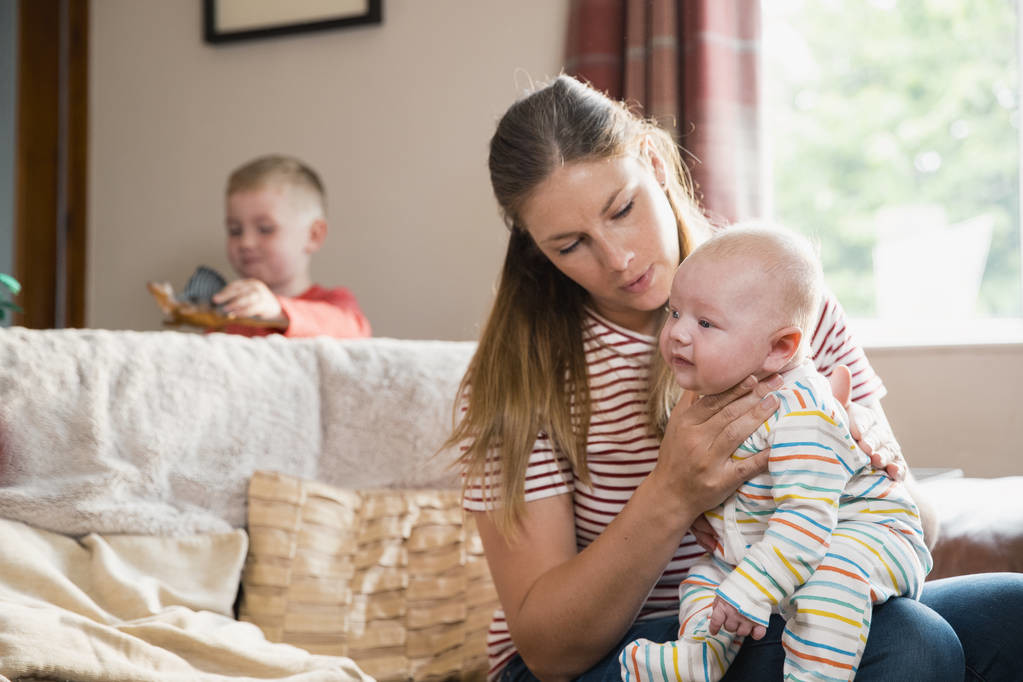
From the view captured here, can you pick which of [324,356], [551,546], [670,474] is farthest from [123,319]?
[670,474]

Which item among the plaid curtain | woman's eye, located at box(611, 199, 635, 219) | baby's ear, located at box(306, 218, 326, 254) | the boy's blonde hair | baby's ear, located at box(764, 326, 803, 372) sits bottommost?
baby's ear, located at box(764, 326, 803, 372)

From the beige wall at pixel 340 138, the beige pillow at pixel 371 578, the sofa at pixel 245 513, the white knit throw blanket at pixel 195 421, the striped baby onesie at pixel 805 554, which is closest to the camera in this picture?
the striped baby onesie at pixel 805 554

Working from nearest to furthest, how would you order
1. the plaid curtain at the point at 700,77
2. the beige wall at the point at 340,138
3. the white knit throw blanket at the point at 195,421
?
the white knit throw blanket at the point at 195,421 < the plaid curtain at the point at 700,77 < the beige wall at the point at 340,138

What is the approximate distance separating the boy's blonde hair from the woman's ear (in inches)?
54.3

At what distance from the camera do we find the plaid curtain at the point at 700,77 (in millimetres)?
2354

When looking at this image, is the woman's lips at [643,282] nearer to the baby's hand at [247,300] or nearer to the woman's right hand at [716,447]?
the woman's right hand at [716,447]

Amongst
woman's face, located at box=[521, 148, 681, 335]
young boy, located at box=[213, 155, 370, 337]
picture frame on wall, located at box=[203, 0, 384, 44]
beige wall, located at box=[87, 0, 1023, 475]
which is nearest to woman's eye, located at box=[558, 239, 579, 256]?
woman's face, located at box=[521, 148, 681, 335]

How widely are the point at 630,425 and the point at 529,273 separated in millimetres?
268

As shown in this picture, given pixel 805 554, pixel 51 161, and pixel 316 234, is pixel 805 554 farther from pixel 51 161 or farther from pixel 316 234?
pixel 51 161

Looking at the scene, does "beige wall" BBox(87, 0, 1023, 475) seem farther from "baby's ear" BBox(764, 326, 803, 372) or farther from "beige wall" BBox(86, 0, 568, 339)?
"baby's ear" BBox(764, 326, 803, 372)

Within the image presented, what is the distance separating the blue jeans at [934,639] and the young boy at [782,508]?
0.04 meters

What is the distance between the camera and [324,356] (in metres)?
1.82

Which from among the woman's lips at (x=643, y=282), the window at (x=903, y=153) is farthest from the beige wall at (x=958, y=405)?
the woman's lips at (x=643, y=282)

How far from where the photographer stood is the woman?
112 cm
